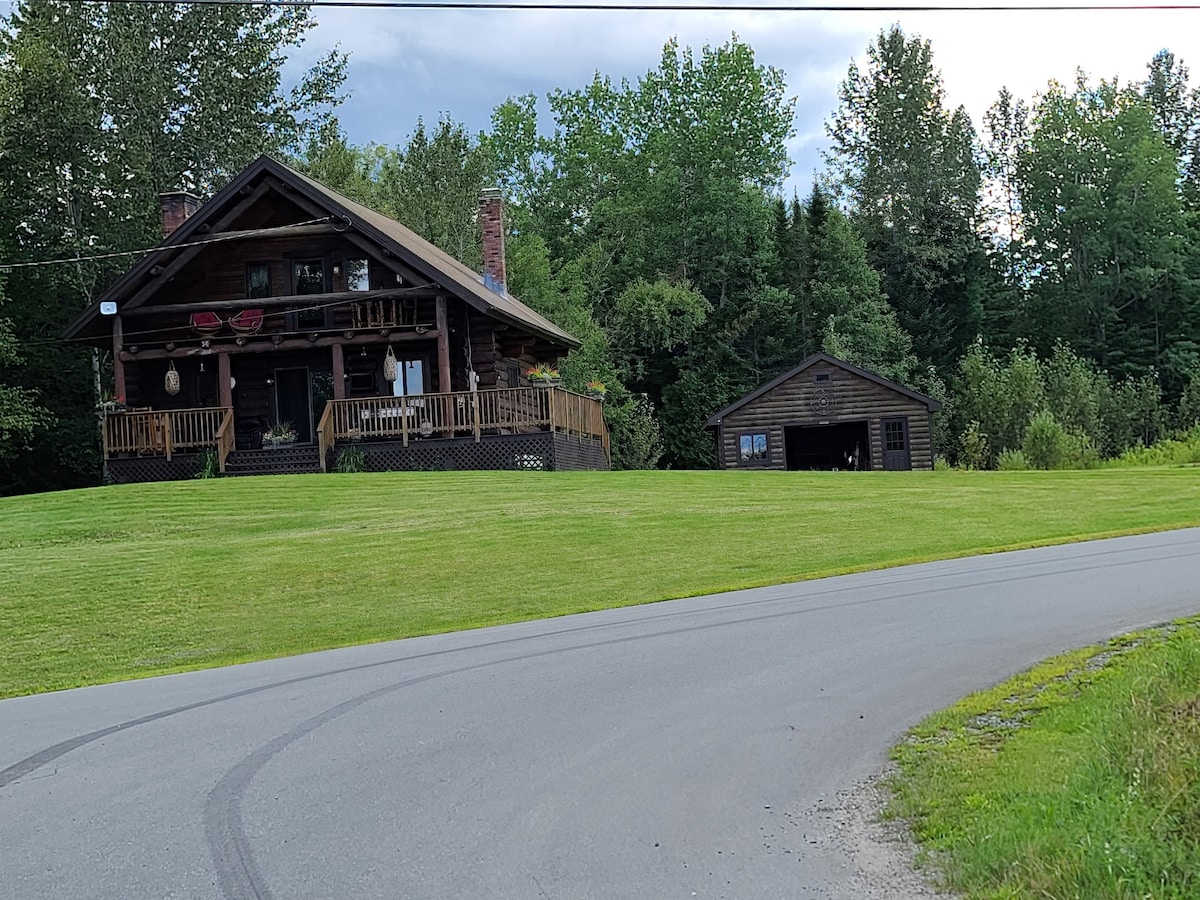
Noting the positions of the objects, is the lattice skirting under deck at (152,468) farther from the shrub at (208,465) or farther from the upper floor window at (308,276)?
the upper floor window at (308,276)

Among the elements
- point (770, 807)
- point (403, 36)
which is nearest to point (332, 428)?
point (770, 807)

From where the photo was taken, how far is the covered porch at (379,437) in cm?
3017

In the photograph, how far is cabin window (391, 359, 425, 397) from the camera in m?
34.6

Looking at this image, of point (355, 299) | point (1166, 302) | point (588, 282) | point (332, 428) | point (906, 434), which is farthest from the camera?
point (1166, 302)

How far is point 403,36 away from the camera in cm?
6881

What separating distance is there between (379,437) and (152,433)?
5280 millimetres

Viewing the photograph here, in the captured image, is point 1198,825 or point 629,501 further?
point 629,501

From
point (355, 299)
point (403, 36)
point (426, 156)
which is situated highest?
point (403, 36)

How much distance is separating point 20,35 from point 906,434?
3135 cm

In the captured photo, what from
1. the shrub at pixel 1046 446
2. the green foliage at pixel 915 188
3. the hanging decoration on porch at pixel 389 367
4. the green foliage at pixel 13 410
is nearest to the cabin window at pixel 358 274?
the hanging decoration on porch at pixel 389 367

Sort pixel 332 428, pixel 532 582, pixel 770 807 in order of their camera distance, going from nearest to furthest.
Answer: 1. pixel 770 807
2. pixel 532 582
3. pixel 332 428

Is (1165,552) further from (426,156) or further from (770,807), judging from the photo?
(426,156)

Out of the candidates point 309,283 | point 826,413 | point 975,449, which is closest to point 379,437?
point 309,283

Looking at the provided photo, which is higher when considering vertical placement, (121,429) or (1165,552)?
(121,429)
